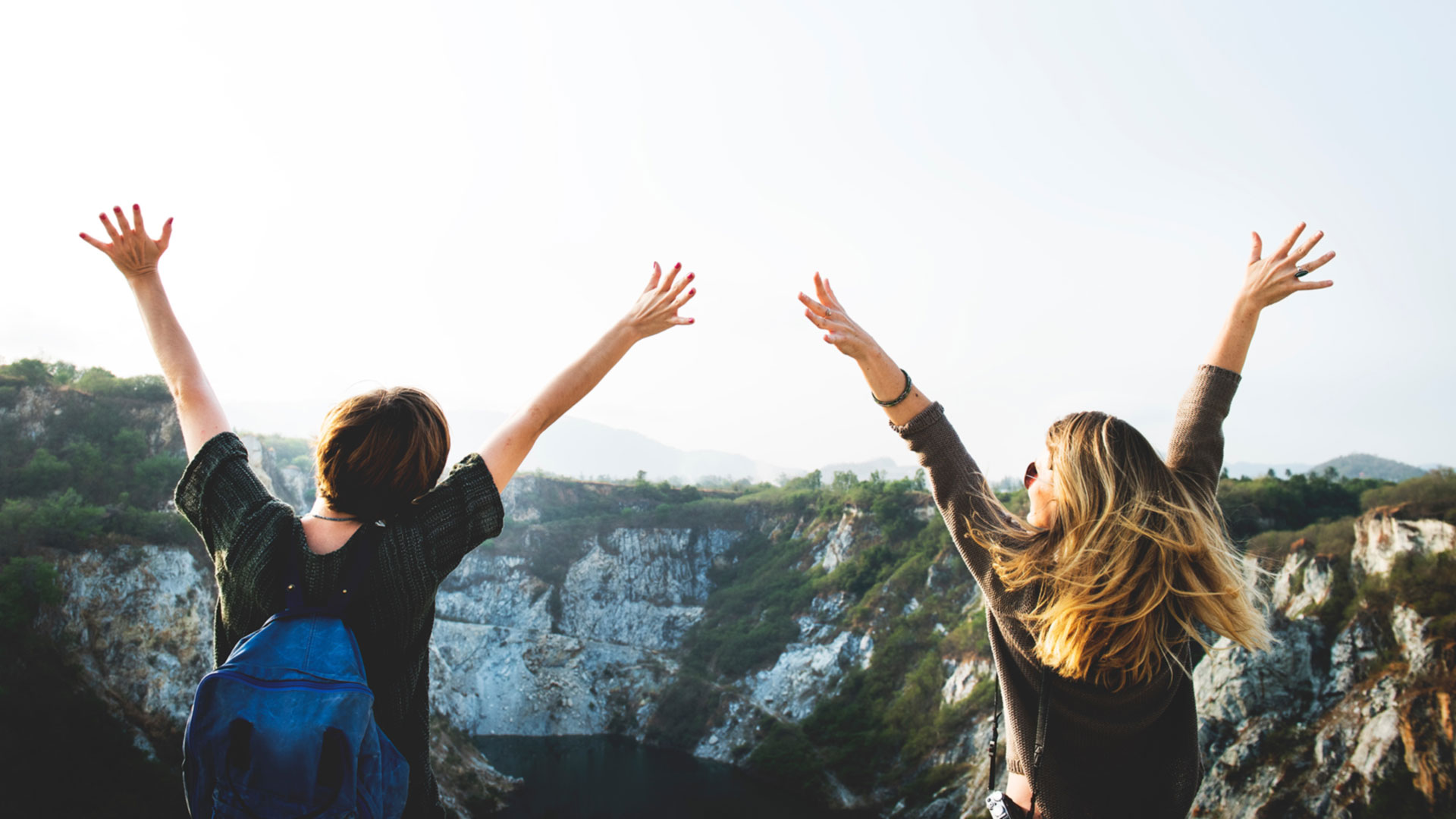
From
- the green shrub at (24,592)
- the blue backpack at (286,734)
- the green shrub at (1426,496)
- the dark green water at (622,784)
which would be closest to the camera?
the blue backpack at (286,734)

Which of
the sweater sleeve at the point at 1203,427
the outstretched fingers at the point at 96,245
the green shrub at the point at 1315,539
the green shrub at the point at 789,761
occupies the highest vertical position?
the outstretched fingers at the point at 96,245

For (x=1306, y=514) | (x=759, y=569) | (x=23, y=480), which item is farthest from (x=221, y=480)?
(x=759, y=569)

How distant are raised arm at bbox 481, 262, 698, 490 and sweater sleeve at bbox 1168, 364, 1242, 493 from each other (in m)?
1.64

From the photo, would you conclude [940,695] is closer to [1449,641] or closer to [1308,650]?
[1308,650]

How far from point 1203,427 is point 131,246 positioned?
333 cm

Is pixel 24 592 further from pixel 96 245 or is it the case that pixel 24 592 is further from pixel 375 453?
pixel 375 453

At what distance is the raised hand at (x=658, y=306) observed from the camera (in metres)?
2.61

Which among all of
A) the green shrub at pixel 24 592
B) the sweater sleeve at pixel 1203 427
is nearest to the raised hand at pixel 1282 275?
the sweater sleeve at pixel 1203 427

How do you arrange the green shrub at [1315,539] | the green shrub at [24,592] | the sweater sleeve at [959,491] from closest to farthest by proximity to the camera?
the sweater sleeve at [959,491] → the green shrub at [24,592] → the green shrub at [1315,539]

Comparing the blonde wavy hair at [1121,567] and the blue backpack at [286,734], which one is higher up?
the blonde wavy hair at [1121,567]

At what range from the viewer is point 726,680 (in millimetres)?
49844

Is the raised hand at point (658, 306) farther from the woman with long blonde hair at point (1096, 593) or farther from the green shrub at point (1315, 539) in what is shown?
the green shrub at point (1315, 539)

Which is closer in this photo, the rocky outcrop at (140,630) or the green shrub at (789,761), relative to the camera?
the rocky outcrop at (140,630)

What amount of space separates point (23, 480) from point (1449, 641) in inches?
1768
